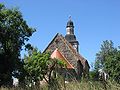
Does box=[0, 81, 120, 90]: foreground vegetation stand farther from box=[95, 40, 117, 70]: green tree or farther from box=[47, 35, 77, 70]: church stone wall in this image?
box=[95, 40, 117, 70]: green tree

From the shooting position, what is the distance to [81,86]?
7566 millimetres

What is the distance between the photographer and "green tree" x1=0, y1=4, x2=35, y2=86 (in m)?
33.9

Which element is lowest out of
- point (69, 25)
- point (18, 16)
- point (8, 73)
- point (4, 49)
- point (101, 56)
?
point (8, 73)

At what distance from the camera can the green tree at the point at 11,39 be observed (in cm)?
3388

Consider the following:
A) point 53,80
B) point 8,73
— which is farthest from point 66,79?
point 8,73

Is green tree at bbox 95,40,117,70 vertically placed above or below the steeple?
below

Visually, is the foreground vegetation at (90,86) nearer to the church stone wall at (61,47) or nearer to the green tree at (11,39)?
the green tree at (11,39)

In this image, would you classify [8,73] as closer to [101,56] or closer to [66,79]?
[66,79]

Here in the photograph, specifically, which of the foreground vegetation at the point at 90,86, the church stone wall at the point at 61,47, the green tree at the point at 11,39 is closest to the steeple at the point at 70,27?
the church stone wall at the point at 61,47

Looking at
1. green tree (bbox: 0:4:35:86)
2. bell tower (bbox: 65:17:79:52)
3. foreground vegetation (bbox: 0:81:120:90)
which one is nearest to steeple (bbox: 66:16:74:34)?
bell tower (bbox: 65:17:79:52)

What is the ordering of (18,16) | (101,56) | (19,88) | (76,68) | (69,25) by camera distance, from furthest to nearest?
(69,25) → (101,56) → (76,68) → (18,16) → (19,88)

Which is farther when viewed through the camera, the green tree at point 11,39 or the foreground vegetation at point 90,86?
the green tree at point 11,39

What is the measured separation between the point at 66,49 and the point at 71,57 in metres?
1.92

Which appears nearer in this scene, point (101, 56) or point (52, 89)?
point (52, 89)
